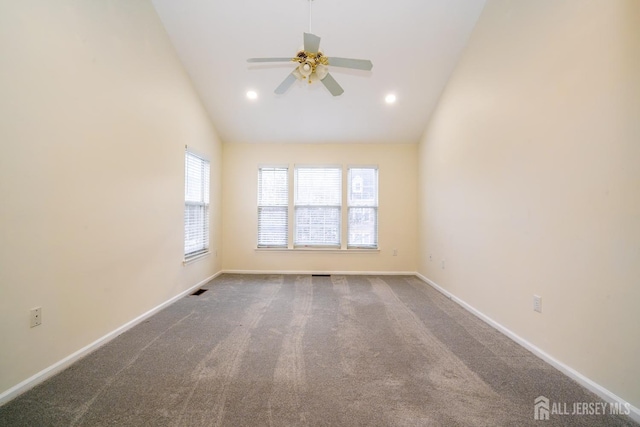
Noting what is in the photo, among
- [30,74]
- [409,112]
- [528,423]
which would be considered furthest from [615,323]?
[30,74]

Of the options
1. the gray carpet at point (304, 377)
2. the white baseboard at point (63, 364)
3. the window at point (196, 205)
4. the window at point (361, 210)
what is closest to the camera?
the gray carpet at point (304, 377)

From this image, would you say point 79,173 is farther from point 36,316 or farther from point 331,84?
point 331,84

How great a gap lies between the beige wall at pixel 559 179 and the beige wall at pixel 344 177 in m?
1.73

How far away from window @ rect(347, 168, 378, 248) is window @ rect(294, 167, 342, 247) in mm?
244

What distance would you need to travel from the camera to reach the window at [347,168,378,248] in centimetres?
502

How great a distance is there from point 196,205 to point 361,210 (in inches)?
111

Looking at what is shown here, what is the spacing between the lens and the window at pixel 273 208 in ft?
16.5

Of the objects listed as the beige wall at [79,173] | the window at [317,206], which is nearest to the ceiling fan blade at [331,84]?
the beige wall at [79,173]

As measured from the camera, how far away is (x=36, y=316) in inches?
67.9

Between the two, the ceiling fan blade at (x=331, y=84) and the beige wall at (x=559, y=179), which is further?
the ceiling fan blade at (x=331, y=84)

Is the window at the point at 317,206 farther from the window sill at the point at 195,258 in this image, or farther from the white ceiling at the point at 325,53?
the window sill at the point at 195,258

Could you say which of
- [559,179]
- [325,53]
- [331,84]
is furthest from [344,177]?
[559,179]

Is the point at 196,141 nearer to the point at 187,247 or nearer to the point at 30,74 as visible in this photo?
the point at 187,247

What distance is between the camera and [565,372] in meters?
1.83
